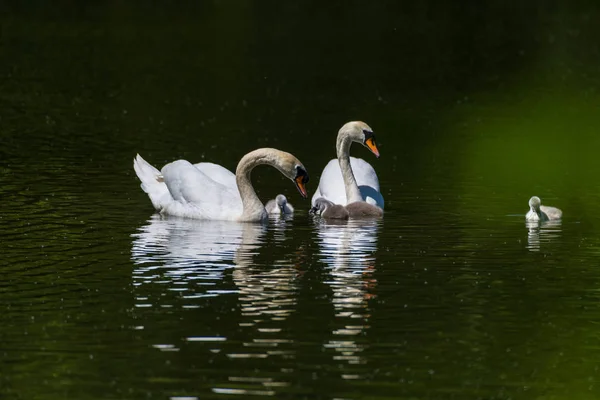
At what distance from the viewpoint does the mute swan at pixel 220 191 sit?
2069cm

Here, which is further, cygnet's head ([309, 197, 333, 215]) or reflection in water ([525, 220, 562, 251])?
cygnet's head ([309, 197, 333, 215])

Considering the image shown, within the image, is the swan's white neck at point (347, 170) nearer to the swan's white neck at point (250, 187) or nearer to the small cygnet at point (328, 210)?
the small cygnet at point (328, 210)

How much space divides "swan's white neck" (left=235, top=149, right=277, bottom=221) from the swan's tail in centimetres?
114

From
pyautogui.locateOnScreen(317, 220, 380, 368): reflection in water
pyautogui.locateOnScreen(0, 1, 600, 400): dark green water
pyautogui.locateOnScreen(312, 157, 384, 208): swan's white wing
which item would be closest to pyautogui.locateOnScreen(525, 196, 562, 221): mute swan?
pyautogui.locateOnScreen(0, 1, 600, 400): dark green water

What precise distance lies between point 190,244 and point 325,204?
3.14 m

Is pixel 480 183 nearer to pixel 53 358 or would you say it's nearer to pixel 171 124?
pixel 171 124

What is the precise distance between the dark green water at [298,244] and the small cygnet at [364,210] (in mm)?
202

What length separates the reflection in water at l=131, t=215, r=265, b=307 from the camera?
15.5m

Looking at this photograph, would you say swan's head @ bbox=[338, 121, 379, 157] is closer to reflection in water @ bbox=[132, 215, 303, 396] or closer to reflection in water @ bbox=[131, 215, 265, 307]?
reflection in water @ bbox=[132, 215, 303, 396]

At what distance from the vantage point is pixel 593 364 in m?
12.8

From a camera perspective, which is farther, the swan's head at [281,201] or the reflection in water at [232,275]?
the swan's head at [281,201]

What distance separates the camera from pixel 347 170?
2230cm

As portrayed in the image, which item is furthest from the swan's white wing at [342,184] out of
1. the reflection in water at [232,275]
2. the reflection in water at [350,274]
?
the reflection in water at [232,275]

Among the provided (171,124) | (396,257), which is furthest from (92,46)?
(396,257)
